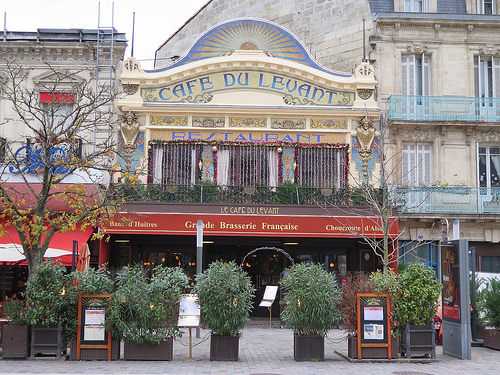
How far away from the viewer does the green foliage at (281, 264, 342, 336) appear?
46.0 feet

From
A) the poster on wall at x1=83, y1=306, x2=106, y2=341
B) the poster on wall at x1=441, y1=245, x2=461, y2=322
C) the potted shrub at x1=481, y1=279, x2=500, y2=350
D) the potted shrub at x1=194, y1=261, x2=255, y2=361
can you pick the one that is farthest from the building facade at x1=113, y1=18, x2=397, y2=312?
the poster on wall at x1=83, y1=306, x2=106, y2=341

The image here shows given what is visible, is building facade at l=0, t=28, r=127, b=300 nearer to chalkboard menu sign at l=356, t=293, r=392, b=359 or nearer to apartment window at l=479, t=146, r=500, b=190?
chalkboard menu sign at l=356, t=293, r=392, b=359

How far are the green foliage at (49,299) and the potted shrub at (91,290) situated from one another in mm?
132

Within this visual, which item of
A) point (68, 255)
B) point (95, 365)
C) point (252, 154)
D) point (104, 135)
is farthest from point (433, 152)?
point (95, 365)

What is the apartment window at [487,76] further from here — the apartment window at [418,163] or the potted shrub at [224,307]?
the potted shrub at [224,307]

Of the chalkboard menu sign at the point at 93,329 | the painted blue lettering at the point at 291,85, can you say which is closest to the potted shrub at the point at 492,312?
the chalkboard menu sign at the point at 93,329

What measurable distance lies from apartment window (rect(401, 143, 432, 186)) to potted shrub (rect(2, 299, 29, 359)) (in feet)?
48.4

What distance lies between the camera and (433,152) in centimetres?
2481

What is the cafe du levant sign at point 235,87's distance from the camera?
23.8m

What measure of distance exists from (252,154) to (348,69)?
19.2 feet

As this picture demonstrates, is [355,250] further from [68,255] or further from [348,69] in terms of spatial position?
[68,255]

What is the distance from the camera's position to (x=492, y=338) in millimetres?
16531

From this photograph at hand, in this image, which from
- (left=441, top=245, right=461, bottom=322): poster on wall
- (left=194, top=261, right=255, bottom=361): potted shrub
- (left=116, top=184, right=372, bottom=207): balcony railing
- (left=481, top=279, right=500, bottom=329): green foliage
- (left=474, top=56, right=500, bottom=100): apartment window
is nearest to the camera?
(left=194, top=261, right=255, bottom=361): potted shrub

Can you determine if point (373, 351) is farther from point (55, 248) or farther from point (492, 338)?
point (55, 248)
